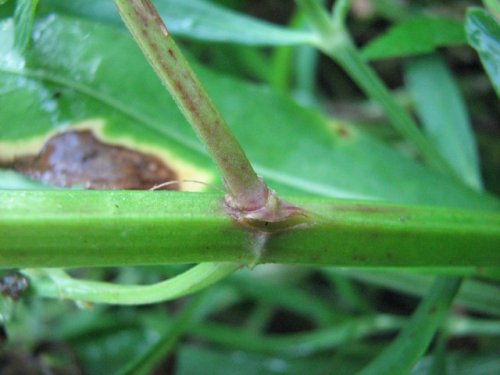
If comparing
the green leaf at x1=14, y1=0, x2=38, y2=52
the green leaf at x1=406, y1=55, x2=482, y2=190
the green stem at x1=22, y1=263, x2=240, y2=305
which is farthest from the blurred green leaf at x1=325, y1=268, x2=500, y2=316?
the green leaf at x1=14, y1=0, x2=38, y2=52

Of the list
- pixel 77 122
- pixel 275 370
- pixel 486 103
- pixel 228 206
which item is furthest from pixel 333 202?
pixel 486 103

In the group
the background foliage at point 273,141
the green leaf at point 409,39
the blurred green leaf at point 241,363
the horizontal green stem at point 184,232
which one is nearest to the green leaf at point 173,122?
the background foliage at point 273,141

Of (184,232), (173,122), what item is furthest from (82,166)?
(184,232)

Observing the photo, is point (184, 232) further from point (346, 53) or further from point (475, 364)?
point (475, 364)

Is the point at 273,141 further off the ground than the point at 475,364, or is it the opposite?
the point at 273,141

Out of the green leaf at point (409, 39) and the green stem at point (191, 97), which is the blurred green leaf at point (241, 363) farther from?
the green stem at point (191, 97)

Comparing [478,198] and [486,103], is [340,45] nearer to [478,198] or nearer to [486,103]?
[478,198]

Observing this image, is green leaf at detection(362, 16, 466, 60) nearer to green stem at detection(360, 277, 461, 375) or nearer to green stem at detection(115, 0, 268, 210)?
green stem at detection(360, 277, 461, 375)
